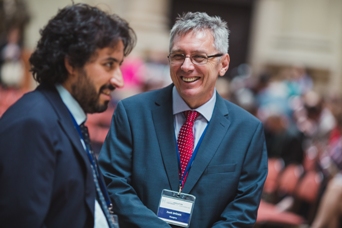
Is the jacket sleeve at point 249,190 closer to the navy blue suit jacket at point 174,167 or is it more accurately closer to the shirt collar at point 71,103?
the navy blue suit jacket at point 174,167

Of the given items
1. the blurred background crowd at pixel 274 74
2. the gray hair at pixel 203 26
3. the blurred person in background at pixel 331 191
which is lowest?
the blurred person in background at pixel 331 191

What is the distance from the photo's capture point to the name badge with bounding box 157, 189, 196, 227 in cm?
312

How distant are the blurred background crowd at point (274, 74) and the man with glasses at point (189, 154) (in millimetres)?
505

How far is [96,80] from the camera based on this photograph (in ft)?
8.63

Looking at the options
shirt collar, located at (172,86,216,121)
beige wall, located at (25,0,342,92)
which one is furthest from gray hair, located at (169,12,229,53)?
beige wall, located at (25,0,342,92)

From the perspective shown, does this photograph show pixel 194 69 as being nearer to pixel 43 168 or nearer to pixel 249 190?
pixel 249 190

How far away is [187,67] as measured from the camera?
10.3 ft

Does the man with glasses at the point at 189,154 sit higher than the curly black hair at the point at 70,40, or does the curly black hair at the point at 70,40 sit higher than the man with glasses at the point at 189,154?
the curly black hair at the point at 70,40

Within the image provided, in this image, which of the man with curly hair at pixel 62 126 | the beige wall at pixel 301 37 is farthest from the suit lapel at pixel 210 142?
the beige wall at pixel 301 37

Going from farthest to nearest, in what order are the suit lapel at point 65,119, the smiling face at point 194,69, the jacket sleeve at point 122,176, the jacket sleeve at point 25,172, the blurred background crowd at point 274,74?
the blurred background crowd at point 274,74 < the smiling face at point 194,69 < the jacket sleeve at point 122,176 < the suit lapel at point 65,119 < the jacket sleeve at point 25,172

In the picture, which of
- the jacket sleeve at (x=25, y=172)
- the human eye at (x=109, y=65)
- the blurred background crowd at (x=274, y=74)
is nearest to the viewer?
the jacket sleeve at (x=25, y=172)

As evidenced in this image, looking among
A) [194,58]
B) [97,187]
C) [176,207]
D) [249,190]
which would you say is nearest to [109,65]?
[97,187]

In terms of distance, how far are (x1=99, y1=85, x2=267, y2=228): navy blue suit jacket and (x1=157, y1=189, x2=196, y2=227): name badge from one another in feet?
0.09

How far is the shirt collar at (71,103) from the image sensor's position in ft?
8.59
